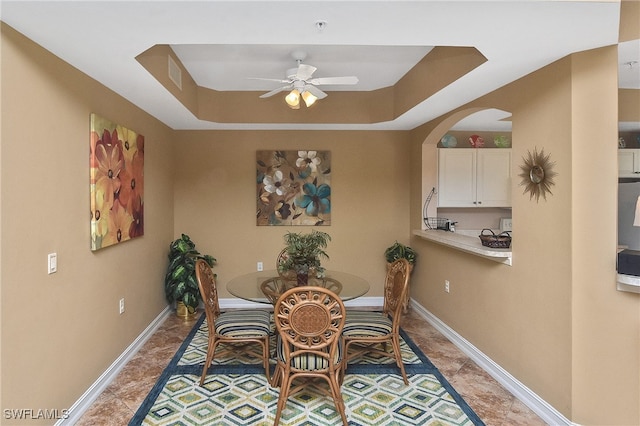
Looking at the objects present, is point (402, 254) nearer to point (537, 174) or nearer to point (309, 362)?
point (537, 174)

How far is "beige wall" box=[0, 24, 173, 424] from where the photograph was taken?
1856 mm

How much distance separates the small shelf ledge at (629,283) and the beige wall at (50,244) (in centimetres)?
321

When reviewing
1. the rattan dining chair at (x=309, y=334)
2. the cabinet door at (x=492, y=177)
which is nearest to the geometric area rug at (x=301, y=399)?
the rattan dining chair at (x=309, y=334)

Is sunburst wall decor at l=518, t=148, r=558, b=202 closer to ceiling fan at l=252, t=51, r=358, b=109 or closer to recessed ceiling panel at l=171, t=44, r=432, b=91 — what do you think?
recessed ceiling panel at l=171, t=44, r=432, b=91

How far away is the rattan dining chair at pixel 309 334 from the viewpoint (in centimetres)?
227

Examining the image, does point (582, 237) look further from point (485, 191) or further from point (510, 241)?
point (485, 191)

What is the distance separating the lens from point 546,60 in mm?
2375

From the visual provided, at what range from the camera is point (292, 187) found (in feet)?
16.0

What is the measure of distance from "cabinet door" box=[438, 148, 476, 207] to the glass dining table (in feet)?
6.34

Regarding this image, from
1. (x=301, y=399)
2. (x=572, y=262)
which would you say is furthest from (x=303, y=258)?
(x=572, y=262)

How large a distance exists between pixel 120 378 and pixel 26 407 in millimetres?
1054

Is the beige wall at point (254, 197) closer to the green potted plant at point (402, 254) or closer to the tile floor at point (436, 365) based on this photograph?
the green potted plant at point (402, 254)

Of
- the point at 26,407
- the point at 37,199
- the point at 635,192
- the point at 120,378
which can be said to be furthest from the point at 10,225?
the point at 635,192

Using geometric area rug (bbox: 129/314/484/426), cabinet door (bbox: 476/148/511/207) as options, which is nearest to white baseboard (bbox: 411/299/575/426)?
geometric area rug (bbox: 129/314/484/426)
